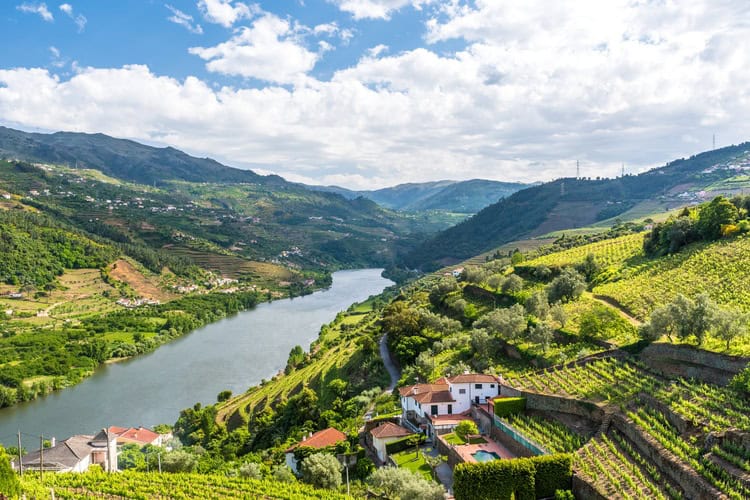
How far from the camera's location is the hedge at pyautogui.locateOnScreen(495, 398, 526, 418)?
26609 mm

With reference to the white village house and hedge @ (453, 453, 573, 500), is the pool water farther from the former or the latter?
the white village house

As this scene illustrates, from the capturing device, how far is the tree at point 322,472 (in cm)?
2670

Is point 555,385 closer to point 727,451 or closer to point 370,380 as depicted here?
point 727,451

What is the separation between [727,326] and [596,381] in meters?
6.00

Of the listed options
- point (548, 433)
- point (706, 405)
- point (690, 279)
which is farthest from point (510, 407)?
point (690, 279)

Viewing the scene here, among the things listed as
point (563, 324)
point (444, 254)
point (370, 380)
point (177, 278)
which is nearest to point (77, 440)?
point (370, 380)

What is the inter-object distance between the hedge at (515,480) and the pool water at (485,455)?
134 inches

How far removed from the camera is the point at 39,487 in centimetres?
2448

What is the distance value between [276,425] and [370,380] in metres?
8.49

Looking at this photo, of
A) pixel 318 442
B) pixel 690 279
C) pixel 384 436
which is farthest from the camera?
pixel 690 279

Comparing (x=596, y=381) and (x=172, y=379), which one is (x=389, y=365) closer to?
(x=596, y=381)

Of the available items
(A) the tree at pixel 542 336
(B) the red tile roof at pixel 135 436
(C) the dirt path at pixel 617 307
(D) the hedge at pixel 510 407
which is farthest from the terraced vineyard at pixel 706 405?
(B) the red tile roof at pixel 135 436

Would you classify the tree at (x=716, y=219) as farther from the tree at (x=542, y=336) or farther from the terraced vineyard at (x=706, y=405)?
the terraced vineyard at (x=706, y=405)

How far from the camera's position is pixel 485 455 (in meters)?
24.2
